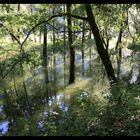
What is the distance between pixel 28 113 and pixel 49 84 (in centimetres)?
708

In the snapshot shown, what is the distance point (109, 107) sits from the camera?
8.52 metres

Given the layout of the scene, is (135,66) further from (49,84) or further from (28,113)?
(28,113)

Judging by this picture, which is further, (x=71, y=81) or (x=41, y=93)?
(x=71, y=81)

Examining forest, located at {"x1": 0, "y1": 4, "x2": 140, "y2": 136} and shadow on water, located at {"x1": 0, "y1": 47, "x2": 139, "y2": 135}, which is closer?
forest, located at {"x1": 0, "y1": 4, "x2": 140, "y2": 136}

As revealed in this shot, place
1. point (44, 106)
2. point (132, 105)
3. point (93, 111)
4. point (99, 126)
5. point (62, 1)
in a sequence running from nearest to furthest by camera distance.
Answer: point (62, 1)
point (99, 126)
point (132, 105)
point (93, 111)
point (44, 106)

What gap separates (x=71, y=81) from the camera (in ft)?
75.4

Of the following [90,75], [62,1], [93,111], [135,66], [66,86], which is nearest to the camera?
[62,1]

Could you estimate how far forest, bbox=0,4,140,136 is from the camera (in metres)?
8.25

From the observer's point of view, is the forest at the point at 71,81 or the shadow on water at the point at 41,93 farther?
the shadow on water at the point at 41,93

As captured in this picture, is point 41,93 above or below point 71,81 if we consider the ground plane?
below

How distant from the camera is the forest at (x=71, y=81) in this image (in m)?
8.25

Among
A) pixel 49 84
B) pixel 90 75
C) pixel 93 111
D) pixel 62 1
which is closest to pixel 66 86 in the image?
pixel 49 84
